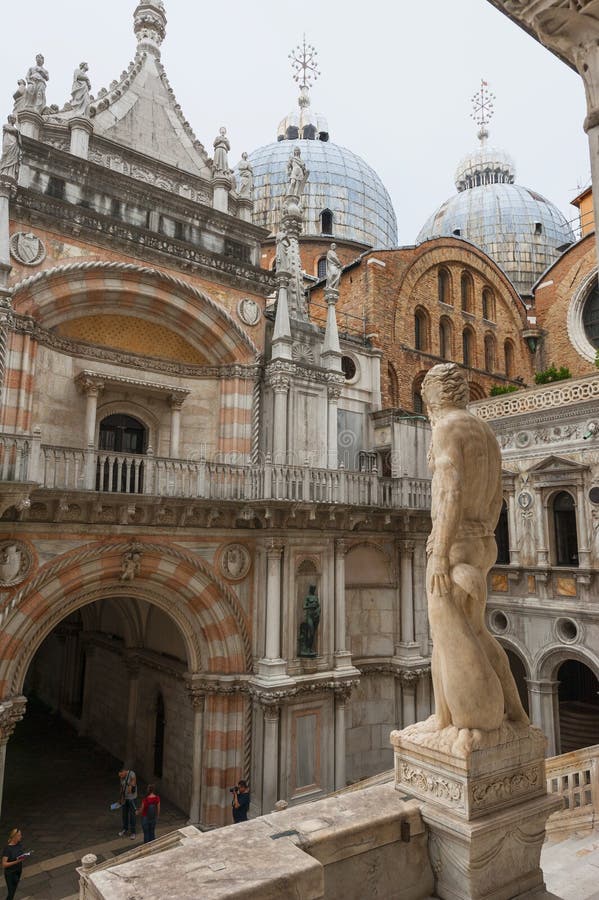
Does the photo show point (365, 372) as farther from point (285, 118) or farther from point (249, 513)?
point (285, 118)

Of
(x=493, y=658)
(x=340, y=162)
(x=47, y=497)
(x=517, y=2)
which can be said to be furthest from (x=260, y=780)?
(x=340, y=162)

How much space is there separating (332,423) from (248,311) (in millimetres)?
3496

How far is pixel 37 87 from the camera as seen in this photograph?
1333 cm

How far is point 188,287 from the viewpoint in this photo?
45.7 feet

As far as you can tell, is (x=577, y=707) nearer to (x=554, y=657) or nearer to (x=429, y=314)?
(x=554, y=657)

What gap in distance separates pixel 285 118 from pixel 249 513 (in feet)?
117

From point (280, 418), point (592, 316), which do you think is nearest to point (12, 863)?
point (280, 418)

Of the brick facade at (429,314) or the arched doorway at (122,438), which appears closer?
the arched doorway at (122,438)

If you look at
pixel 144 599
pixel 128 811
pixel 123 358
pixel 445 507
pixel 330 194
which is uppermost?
pixel 330 194

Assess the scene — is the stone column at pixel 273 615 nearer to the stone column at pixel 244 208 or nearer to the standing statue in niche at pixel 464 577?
the stone column at pixel 244 208

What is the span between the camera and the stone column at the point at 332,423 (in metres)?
15.4

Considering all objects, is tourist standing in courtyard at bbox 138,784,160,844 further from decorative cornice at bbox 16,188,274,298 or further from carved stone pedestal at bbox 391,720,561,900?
decorative cornice at bbox 16,188,274,298

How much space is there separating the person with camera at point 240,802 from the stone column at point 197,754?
0.90 metres

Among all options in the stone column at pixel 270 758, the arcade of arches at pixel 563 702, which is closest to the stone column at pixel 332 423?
the stone column at pixel 270 758
